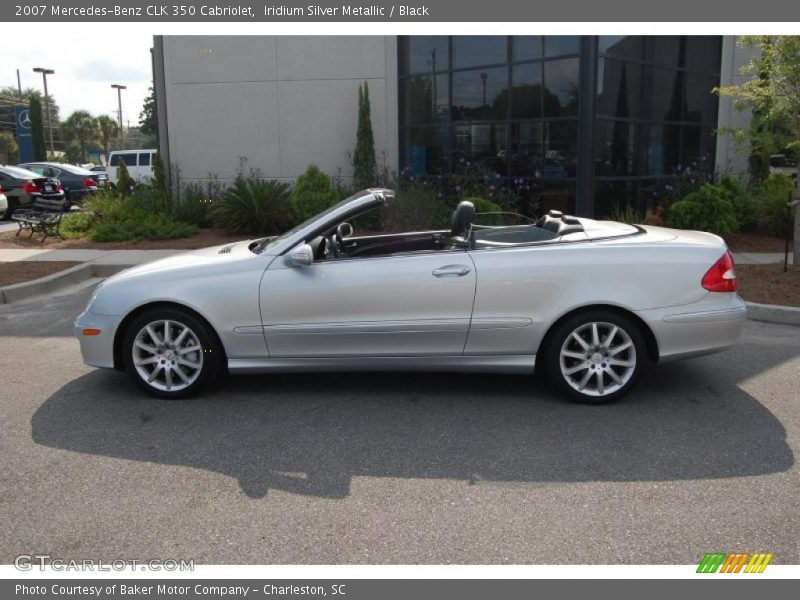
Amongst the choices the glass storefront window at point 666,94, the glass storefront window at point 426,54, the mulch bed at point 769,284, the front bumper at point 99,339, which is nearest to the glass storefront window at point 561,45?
the glass storefront window at point 666,94

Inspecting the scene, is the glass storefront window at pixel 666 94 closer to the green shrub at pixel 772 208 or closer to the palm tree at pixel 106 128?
the green shrub at pixel 772 208

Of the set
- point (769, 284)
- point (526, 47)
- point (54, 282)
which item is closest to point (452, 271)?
point (769, 284)

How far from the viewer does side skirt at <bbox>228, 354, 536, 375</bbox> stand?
517 centimetres

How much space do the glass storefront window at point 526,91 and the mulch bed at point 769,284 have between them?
5433 mm

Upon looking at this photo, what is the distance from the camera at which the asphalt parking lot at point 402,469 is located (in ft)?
11.1

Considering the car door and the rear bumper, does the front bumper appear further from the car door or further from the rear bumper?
the rear bumper

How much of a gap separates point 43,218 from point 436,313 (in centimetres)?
1191

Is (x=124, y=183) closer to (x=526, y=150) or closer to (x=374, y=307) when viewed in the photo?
(x=526, y=150)

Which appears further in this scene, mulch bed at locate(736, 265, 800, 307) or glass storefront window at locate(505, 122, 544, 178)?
glass storefront window at locate(505, 122, 544, 178)

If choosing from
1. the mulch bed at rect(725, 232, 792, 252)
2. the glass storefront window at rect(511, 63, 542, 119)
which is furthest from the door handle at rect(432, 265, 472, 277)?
the glass storefront window at rect(511, 63, 542, 119)

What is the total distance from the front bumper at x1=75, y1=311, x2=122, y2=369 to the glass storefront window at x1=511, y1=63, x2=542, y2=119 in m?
10.6

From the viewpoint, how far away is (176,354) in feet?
17.4

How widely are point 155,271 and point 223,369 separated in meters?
0.84

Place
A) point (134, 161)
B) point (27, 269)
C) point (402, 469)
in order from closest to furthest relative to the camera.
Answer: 1. point (402, 469)
2. point (27, 269)
3. point (134, 161)
